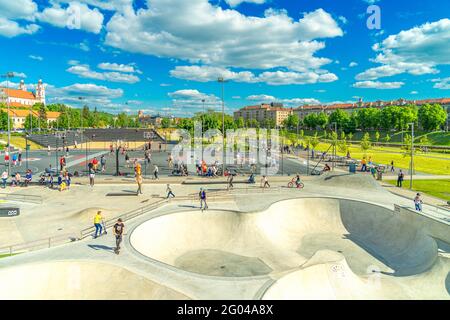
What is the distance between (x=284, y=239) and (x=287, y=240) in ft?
0.58

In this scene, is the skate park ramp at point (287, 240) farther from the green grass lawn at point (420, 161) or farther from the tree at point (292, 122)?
the tree at point (292, 122)

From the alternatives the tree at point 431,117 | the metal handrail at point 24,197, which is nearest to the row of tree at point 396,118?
the tree at point 431,117

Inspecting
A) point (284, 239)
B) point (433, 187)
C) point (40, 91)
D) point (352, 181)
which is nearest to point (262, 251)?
point (284, 239)

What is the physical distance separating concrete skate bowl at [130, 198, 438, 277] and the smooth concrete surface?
6 centimetres

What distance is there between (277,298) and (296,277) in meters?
1.25

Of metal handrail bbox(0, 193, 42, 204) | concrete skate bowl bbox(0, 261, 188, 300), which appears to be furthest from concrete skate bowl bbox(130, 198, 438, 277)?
metal handrail bbox(0, 193, 42, 204)

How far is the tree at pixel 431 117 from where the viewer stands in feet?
313

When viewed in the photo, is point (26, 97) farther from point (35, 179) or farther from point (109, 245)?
point (109, 245)

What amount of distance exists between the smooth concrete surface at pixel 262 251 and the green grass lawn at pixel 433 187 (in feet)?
13.5

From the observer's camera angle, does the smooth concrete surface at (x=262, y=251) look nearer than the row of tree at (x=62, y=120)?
Yes

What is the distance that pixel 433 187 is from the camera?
26.0m

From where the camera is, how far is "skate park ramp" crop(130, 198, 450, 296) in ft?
43.7

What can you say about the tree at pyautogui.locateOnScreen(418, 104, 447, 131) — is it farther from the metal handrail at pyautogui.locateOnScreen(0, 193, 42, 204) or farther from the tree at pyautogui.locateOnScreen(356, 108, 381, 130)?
the metal handrail at pyautogui.locateOnScreen(0, 193, 42, 204)

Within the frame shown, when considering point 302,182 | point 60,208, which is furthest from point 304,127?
point 60,208
